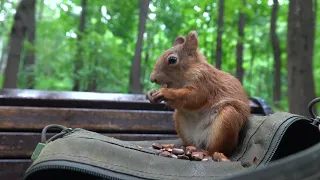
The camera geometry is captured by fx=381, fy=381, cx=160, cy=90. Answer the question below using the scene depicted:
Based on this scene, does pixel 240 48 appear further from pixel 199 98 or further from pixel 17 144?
pixel 17 144

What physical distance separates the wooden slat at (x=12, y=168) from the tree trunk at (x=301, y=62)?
8.34ft

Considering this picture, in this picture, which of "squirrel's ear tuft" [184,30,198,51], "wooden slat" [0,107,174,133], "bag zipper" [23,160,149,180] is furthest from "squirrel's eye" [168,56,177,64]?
"bag zipper" [23,160,149,180]

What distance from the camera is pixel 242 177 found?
729 millimetres

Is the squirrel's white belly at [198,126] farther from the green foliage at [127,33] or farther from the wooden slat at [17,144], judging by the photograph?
the green foliage at [127,33]

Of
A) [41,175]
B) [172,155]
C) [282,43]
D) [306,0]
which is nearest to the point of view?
[41,175]

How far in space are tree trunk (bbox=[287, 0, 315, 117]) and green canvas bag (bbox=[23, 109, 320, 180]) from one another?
195cm

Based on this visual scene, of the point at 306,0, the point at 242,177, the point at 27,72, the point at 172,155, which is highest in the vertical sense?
the point at 306,0

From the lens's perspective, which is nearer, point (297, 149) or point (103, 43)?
point (297, 149)

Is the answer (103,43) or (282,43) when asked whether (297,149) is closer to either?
(103,43)

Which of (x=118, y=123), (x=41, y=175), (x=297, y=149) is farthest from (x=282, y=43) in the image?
(x=41, y=175)

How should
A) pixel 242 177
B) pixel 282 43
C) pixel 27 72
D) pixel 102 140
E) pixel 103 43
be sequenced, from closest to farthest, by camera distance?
1. pixel 242 177
2. pixel 102 140
3. pixel 27 72
4. pixel 103 43
5. pixel 282 43

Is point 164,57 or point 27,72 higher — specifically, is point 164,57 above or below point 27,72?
above

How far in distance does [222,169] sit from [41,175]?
723 millimetres

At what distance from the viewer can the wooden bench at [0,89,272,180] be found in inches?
97.3
